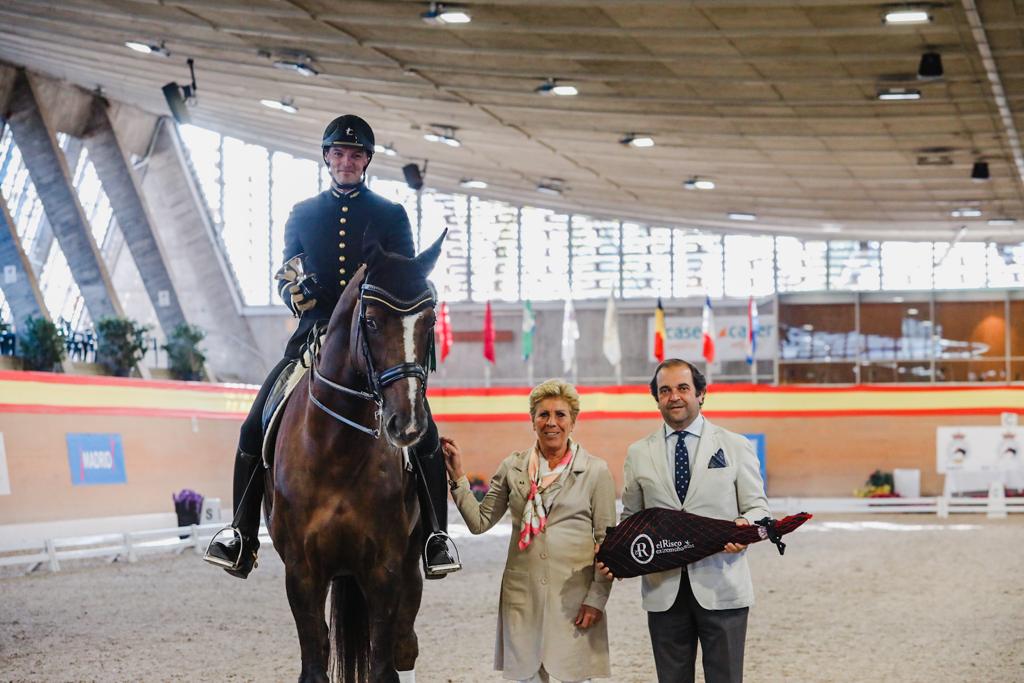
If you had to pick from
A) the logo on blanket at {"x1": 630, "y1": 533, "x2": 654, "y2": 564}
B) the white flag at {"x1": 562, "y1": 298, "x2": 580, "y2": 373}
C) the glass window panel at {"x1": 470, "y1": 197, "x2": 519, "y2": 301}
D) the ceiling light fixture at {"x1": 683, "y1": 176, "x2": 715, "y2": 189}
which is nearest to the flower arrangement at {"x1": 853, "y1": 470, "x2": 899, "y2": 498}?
the ceiling light fixture at {"x1": 683, "y1": 176, "x2": 715, "y2": 189}

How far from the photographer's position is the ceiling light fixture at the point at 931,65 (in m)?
16.1

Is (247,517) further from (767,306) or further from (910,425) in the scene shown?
(767,306)

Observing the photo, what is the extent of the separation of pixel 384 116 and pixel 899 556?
1329cm

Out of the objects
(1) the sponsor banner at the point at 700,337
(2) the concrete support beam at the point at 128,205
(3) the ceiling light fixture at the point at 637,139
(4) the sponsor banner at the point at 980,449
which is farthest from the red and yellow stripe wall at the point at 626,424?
(1) the sponsor banner at the point at 700,337

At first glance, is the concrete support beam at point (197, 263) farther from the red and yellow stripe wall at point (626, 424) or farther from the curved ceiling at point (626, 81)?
the red and yellow stripe wall at point (626, 424)

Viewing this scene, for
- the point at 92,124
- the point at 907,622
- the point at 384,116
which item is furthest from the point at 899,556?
the point at 92,124

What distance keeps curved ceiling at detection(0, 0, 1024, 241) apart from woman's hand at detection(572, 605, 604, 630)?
10633 millimetres

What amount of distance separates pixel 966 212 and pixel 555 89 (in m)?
16.6

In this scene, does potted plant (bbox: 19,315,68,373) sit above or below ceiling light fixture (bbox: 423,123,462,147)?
below

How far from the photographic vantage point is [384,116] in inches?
955

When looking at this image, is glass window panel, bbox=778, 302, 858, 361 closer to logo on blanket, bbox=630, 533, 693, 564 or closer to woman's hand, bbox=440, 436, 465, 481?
woman's hand, bbox=440, 436, 465, 481

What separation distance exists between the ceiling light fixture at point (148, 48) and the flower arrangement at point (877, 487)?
16.0 meters

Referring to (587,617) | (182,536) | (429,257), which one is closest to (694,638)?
(587,617)

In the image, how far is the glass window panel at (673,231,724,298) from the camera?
39.2 m
